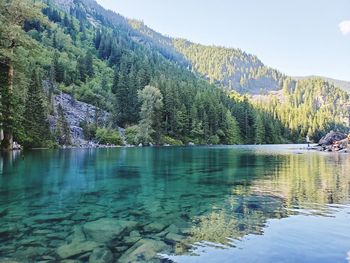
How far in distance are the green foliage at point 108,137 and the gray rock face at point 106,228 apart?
254ft

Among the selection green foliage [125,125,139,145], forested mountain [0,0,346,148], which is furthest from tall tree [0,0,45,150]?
green foliage [125,125,139,145]

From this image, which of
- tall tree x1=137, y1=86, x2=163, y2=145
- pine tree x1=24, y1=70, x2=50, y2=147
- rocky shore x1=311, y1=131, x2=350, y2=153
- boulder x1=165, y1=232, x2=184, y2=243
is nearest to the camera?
boulder x1=165, y1=232, x2=184, y2=243

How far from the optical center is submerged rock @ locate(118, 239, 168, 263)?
25.9 ft

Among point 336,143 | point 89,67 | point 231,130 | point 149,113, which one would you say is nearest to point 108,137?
point 149,113

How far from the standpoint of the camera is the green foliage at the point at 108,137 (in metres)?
87.4

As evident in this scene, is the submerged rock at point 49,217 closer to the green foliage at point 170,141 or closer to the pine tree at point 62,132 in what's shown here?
the pine tree at point 62,132

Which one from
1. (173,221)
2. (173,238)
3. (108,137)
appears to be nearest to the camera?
(173,238)

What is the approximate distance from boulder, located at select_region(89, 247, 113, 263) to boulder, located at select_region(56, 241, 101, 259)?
23cm

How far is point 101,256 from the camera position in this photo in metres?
8.07

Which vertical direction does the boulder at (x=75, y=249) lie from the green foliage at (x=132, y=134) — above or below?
below

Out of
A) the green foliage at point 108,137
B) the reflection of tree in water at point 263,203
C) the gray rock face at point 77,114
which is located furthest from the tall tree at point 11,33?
the green foliage at point 108,137

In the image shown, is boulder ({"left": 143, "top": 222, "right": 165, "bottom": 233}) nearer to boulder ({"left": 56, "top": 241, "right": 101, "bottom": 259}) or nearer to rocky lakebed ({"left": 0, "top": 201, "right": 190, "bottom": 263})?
rocky lakebed ({"left": 0, "top": 201, "right": 190, "bottom": 263})

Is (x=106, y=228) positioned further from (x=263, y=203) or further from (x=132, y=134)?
(x=132, y=134)

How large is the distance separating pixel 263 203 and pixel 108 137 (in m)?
76.9
